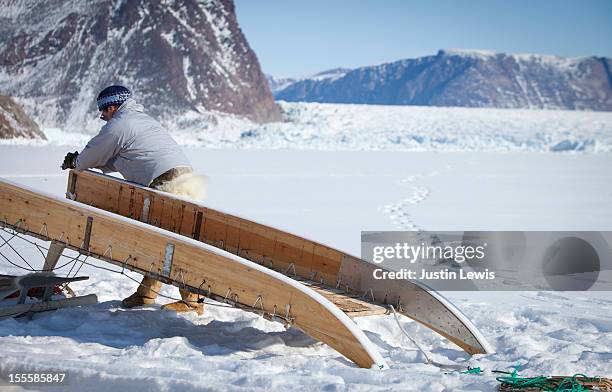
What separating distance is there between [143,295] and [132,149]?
2.83 ft

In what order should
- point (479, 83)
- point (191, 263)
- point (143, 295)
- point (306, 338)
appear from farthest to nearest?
point (479, 83)
point (143, 295)
point (306, 338)
point (191, 263)

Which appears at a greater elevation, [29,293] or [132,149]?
[132,149]

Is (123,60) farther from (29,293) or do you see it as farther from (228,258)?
(228,258)

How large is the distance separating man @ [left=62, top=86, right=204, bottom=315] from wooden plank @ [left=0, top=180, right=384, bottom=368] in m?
0.48

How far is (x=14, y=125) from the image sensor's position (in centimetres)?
2458

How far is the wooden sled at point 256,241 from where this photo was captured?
3.88m

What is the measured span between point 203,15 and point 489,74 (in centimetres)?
12821

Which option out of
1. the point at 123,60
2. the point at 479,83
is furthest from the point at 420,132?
the point at 479,83

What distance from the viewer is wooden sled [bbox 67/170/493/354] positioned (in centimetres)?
388

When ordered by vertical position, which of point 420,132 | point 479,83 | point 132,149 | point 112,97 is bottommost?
point 132,149

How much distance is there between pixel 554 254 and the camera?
21.7ft

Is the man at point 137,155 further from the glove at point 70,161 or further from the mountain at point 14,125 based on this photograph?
the mountain at point 14,125

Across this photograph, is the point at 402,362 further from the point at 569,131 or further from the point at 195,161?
the point at 569,131

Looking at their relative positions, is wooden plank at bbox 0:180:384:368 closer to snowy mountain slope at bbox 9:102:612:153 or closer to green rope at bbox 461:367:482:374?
green rope at bbox 461:367:482:374
